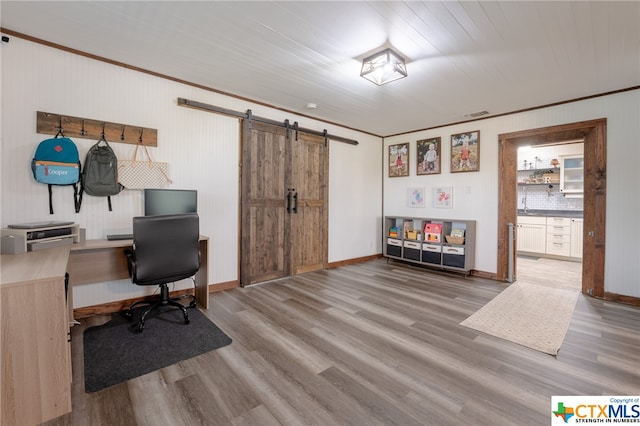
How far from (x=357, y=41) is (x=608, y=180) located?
12.0ft

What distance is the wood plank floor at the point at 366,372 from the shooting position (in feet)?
5.16

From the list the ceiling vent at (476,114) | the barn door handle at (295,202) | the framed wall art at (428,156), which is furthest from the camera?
the framed wall art at (428,156)

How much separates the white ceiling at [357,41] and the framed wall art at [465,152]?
1061 millimetres

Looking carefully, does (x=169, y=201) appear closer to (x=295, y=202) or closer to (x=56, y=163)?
(x=56, y=163)

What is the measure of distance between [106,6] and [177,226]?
176 centimetres

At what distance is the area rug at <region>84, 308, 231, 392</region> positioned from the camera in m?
1.94

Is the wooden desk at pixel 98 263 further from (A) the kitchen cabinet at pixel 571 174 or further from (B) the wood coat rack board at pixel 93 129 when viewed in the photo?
(A) the kitchen cabinet at pixel 571 174

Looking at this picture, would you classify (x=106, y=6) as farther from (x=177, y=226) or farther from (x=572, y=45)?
(x=572, y=45)

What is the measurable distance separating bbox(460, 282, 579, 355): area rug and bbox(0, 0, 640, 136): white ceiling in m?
2.62

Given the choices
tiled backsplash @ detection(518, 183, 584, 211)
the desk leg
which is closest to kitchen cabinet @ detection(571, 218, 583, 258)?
tiled backsplash @ detection(518, 183, 584, 211)

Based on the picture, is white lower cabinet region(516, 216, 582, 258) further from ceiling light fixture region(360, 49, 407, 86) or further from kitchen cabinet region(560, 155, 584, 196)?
ceiling light fixture region(360, 49, 407, 86)

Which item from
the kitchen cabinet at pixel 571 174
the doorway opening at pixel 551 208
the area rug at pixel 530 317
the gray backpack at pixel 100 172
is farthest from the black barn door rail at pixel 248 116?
the kitchen cabinet at pixel 571 174

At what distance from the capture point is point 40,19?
2.22 m

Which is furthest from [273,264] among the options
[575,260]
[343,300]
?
[575,260]
